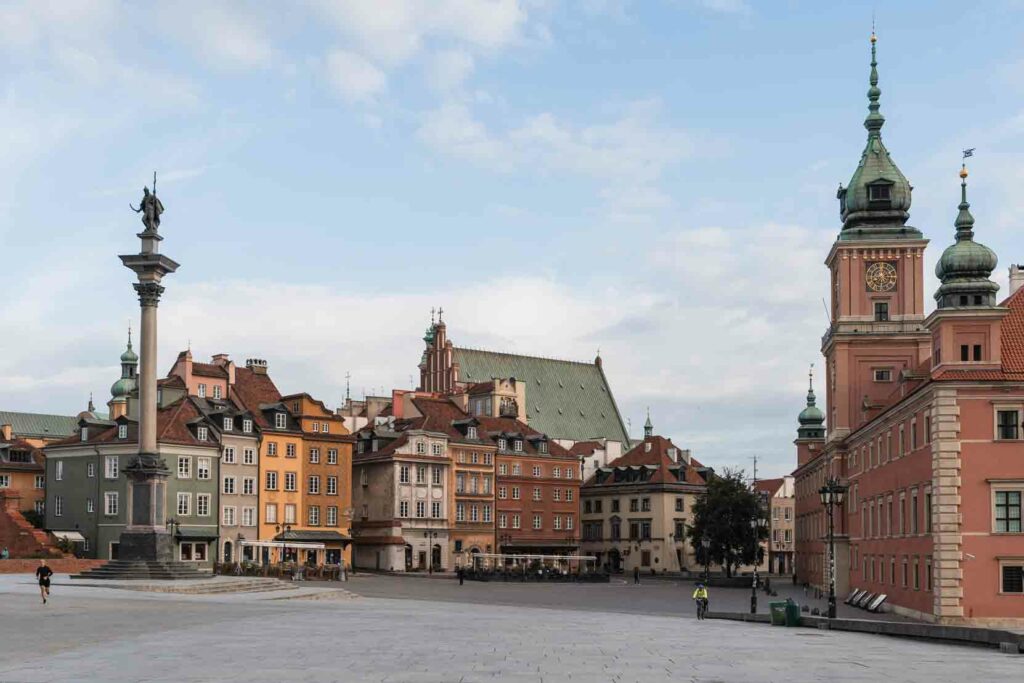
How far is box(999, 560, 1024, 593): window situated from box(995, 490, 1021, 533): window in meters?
1.50

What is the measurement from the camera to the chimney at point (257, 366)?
123675 mm

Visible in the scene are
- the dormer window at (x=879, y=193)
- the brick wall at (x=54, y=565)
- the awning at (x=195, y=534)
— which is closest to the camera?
the brick wall at (x=54, y=565)

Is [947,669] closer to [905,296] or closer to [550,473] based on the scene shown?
[905,296]

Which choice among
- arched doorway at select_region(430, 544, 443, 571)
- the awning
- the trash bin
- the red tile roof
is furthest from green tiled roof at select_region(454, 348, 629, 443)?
the trash bin

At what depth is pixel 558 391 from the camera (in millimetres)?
174625

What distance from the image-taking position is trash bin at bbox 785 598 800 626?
52969mm

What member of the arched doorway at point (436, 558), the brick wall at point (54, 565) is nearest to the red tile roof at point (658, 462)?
the arched doorway at point (436, 558)

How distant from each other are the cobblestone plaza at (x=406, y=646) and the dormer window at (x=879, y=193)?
46528 millimetres

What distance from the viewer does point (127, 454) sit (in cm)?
10569

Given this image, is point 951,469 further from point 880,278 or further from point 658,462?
point 658,462

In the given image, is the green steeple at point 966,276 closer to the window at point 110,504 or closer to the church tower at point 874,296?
the church tower at point 874,296

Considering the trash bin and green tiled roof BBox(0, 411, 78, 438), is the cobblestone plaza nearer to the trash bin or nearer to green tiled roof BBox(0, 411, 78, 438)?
the trash bin

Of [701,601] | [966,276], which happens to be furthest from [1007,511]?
[701,601]

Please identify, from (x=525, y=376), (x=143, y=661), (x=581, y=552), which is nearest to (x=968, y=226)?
(x=143, y=661)
